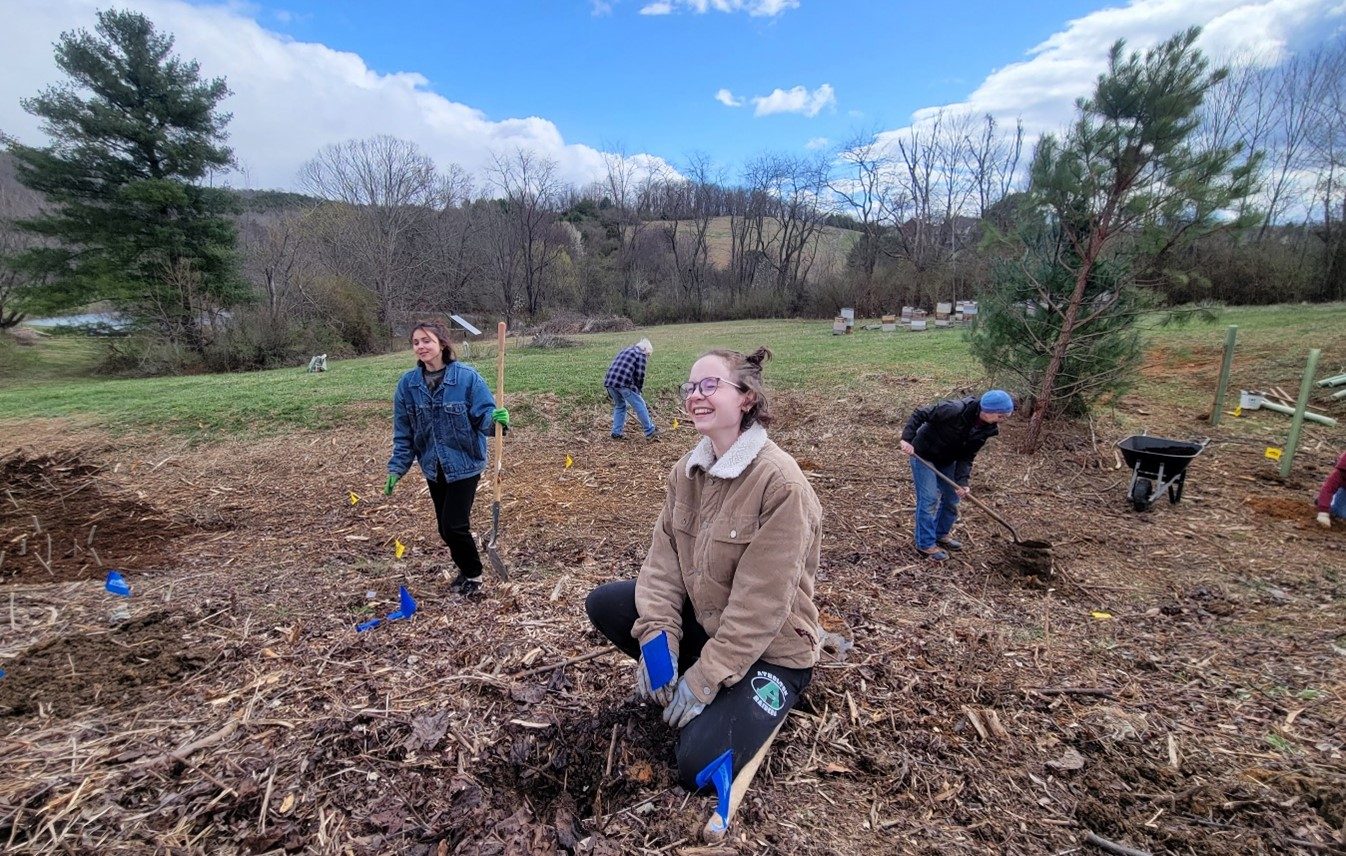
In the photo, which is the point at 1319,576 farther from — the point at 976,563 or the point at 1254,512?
the point at 976,563

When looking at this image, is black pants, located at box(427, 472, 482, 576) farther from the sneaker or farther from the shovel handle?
the shovel handle

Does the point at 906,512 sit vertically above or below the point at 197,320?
below

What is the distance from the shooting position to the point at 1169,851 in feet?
6.35

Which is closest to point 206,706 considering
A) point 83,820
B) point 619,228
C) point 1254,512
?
point 83,820

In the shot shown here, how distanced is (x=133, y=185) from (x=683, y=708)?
23.7 meters

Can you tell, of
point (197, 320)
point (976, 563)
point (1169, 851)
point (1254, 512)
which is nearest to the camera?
point (1169, 851)

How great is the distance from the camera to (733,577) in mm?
2215

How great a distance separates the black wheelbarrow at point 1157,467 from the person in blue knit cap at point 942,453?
70.7 inches

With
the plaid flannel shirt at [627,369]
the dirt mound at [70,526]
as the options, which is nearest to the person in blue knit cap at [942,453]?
the plaid flannel shirt at [627,369]

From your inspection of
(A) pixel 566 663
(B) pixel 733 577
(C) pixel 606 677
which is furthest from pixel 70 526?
(B) pixel 733 577

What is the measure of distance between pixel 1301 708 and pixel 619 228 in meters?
42.8

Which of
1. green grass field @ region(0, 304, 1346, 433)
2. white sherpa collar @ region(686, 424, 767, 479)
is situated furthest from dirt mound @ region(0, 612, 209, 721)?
green grass field @ region(0, 304, 1346, 433)

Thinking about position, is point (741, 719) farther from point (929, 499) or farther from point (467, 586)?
point (929, 499)

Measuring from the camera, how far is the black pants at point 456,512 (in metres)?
3.76
